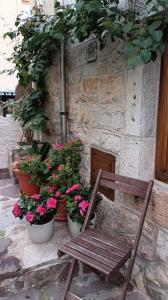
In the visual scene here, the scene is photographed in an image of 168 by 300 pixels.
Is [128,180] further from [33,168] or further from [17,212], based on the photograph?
[33,168]

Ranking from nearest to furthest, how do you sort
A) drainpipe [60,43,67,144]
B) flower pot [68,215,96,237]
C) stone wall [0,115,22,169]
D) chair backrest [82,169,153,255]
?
chair backrest [82,169,153,255]
flower pot [68,215,96,237]
drainpipe [60,43,67,144]
stone wall [0,115,22,169]

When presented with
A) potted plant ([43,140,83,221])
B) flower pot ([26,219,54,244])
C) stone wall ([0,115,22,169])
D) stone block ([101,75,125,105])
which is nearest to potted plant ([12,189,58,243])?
flower pot ([26,219,54,244])

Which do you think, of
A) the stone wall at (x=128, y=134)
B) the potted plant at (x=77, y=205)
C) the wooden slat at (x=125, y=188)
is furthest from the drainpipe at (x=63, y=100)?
the wooden slat at (x=125, y=188)

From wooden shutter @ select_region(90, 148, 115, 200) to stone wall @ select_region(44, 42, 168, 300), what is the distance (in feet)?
0.18

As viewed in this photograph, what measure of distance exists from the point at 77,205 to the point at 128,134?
734 mm

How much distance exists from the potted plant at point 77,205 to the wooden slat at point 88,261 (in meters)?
0.45

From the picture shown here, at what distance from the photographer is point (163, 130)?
1.68m

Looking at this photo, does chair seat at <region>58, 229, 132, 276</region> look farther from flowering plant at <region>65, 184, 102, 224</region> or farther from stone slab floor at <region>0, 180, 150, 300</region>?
stone slab floor at <region>0, 180, 150, 300</region>

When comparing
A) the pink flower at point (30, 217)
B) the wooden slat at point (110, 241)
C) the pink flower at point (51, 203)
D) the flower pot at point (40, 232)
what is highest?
the pink flower at point (51, 203)

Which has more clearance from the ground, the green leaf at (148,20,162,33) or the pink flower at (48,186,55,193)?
the green leaf at (148,20,162,33)

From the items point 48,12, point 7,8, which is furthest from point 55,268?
point 7,8

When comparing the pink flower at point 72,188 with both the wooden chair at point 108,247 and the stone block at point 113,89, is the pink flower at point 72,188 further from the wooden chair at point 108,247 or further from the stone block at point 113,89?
the stone block at point 113,89

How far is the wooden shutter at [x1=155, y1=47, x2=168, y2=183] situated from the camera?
1.63m

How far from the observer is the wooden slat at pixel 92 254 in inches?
59.1
